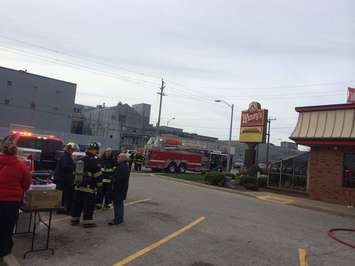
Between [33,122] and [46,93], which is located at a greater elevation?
[46,93]

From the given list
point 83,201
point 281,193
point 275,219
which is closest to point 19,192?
point 83,201

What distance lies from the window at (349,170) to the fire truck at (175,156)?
A: 1920cm

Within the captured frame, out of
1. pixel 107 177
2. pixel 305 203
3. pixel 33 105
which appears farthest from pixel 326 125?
pixel 33 105

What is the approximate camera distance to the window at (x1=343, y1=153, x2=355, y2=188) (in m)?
20.2

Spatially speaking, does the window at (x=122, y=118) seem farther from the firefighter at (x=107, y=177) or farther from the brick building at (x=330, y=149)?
the firefighter at (x=107, y=177)

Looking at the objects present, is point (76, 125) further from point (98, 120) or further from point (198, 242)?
point (198, 242)

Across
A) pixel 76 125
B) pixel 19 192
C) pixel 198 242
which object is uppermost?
pixel 76 125

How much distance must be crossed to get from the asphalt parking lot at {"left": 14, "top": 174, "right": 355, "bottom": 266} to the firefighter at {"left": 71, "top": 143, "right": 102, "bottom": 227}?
12.5 inches

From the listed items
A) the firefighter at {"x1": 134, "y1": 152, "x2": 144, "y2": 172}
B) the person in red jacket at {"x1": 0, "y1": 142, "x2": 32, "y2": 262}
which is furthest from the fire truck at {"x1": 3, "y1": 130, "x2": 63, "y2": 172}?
the firefighter at {"x1": 134, "y1": 152, "x2": 144, "y2": 172}

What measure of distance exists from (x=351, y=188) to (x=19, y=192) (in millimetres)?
16561

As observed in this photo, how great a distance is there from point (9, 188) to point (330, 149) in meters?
17.2

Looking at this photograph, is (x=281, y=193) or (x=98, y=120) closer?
(x=281, y=193)

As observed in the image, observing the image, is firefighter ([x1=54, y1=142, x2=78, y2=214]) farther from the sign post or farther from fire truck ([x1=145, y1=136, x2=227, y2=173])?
fire truck ([x1=145, y1=136, x2=227, y2=173])

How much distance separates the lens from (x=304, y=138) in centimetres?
2222
